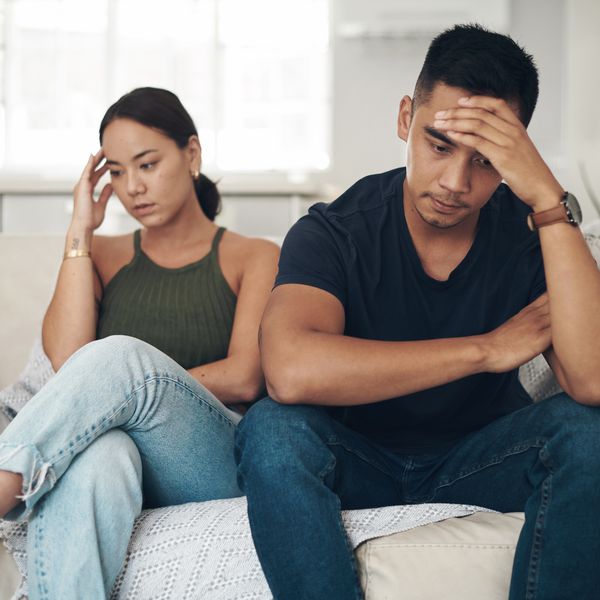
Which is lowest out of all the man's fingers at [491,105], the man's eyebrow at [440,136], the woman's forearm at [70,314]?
the woman's forearm at [70,314]

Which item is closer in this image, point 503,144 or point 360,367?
point 360,367

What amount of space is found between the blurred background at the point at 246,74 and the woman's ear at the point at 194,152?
3.37 meters

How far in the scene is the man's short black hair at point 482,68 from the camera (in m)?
1.43

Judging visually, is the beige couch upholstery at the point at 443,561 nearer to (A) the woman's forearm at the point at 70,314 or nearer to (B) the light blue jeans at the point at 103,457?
(B) the light blue jeans at the point at 103,457

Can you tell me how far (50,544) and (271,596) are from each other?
34cm

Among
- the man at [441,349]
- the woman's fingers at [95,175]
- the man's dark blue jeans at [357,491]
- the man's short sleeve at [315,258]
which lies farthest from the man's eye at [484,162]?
the woman's fingers at [95,175]

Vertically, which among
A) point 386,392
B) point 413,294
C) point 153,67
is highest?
point 153,67

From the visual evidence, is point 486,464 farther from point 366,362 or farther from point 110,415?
point 110,415

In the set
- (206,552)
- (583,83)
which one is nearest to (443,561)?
(206,552)

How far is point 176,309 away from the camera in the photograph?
74.0 inches

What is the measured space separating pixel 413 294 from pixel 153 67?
4.62 m

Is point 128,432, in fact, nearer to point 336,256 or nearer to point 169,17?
point 336,256

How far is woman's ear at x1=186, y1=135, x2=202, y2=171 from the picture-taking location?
6.71ft

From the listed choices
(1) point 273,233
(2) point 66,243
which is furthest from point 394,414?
(1) point 273,233
